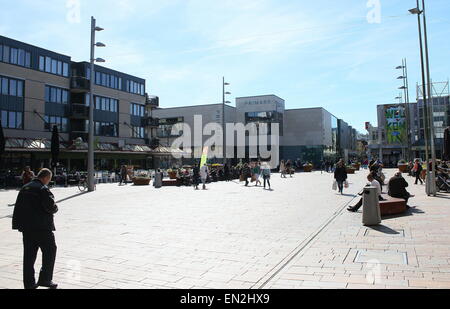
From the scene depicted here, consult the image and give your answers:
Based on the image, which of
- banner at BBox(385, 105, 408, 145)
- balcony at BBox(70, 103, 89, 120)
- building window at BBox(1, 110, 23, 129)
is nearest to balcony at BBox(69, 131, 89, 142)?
balcony at BBox(70, 103, 89, 120)

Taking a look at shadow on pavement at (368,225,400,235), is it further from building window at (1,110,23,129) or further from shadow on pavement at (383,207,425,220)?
building window at (1,110,23,129)

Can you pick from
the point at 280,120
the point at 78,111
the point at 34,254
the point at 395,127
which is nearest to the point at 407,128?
the point at 395,127

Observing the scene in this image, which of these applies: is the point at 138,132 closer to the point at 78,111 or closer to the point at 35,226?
the point at 78,111

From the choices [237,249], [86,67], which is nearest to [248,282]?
[237,249]

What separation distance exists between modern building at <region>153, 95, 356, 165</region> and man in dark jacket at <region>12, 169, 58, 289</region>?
2545 inches

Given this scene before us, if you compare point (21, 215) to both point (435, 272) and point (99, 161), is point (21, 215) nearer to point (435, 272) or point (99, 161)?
point (435, 272)

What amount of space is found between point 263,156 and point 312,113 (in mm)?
14543

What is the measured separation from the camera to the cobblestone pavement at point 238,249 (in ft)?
17.2

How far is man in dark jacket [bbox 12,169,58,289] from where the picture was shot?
4.82 metres

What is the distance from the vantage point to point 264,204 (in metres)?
14.2

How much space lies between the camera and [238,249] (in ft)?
23.4

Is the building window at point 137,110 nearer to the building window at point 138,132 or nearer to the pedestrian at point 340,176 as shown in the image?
the building window at point 138,132

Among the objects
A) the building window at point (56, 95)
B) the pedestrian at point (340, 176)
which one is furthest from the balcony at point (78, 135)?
the pedestrian at point (340, 176)

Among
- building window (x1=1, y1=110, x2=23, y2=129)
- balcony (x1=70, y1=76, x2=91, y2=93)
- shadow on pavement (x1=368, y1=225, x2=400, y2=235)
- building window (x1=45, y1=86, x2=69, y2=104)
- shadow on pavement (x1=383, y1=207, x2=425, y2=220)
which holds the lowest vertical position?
shadow on pavement (x1=368, y1=225, x2=400, y2=235)
